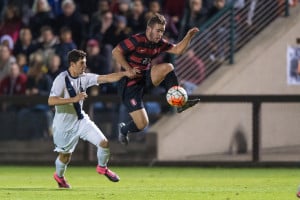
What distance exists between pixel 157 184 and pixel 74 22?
7.41 meters

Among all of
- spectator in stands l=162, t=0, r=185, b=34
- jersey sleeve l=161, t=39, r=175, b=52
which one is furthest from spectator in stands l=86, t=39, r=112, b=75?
jersey sleeve l=161, t=39, r=175, b=52

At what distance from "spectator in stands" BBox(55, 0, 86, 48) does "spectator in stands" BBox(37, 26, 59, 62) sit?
0.46 metres

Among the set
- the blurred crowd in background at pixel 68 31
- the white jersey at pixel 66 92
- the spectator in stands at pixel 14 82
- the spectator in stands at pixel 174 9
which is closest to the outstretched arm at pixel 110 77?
the white jersey at pixel 66 92

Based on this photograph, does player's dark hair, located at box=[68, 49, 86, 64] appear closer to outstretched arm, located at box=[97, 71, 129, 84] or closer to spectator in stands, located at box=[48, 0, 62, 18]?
outstretched arm, located at box=[97, 71, 129, 84]

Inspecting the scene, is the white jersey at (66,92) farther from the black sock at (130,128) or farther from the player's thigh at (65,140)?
the black sock at (130,128)

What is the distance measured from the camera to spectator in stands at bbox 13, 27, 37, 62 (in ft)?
74.1

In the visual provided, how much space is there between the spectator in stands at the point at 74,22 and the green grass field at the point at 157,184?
3.37 metres

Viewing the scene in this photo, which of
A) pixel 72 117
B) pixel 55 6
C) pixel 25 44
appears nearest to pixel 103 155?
pixel 72 117

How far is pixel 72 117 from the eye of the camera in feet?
49.8

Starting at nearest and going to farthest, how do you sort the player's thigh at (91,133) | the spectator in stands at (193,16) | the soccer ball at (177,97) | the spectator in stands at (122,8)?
1. the player's thigh at (91,133)
2. the soccer ball at (177,97)
3. the spectator in stands at (193,16)
4. the spectator in stands at (122,8)

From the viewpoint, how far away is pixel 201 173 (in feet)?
62.2

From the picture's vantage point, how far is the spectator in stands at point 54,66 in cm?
2126

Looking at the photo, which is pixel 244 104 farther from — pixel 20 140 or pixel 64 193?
pixel 64 193

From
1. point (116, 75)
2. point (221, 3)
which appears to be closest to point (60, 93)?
point (116, 75)
